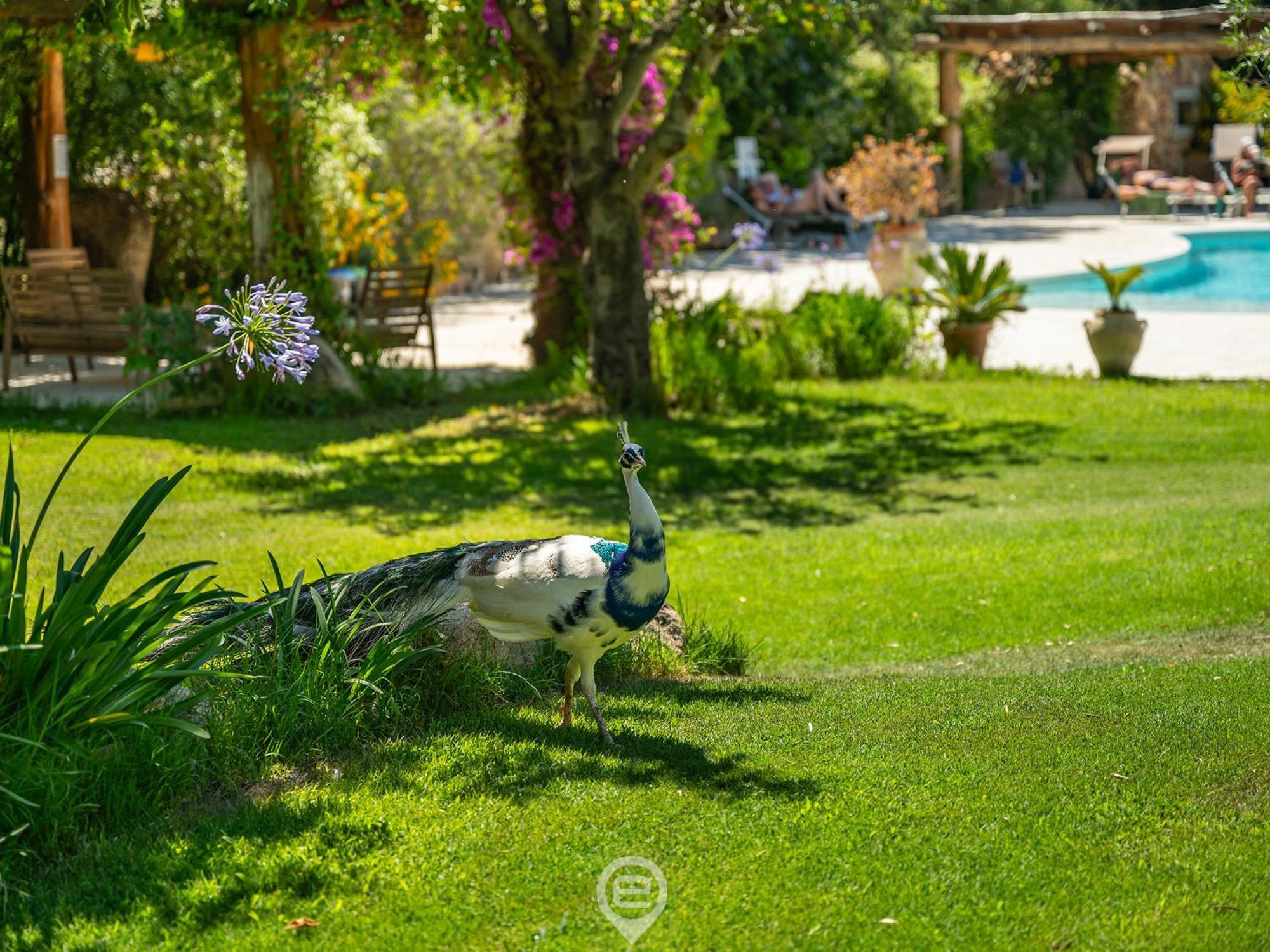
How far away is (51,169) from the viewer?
1363cm

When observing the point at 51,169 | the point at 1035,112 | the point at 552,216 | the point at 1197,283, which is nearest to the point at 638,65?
the point at 552,216

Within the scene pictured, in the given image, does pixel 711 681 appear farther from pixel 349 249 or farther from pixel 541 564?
pixel 349 249

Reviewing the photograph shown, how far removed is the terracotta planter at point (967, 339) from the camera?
13102mm

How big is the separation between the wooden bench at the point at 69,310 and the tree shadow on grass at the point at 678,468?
2.87 m

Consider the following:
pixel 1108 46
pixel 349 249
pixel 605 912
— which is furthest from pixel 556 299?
pixel 1108 46

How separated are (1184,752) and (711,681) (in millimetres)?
1738

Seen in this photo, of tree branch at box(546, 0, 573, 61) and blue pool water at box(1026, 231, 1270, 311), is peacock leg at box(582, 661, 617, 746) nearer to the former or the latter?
tree branch at box(546, 0, 573, 61)

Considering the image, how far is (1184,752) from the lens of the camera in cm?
406

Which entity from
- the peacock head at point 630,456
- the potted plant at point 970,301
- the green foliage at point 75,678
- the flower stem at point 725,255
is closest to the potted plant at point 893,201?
the flower stem at point 725,255

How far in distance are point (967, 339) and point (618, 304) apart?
12.3ft

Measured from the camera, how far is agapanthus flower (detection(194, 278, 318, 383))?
3.72m

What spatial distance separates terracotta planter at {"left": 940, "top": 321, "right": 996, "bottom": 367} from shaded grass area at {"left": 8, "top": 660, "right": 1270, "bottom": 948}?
8956 mm

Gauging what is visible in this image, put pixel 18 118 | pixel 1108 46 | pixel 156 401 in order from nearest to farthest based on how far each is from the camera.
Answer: pixel 156 401, pixel 18 118, pixel 1108 46

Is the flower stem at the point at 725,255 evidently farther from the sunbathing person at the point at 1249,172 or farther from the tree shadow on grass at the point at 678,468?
the sunbathing person at the point at 1249,172
